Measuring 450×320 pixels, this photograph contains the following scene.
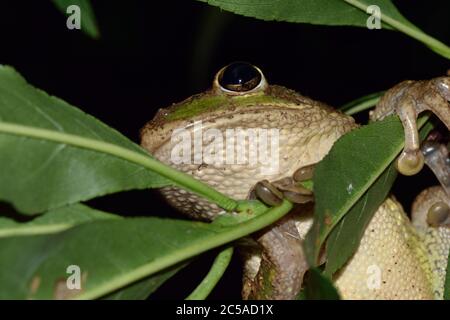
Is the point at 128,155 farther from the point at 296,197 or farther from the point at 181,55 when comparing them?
the point at 181,55

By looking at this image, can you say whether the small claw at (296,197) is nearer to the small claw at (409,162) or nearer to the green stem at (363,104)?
the small claw at (409,162)

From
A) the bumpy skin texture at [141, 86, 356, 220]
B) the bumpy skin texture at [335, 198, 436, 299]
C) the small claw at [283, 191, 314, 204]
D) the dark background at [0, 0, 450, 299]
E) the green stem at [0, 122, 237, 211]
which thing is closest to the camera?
the green stem at [0, 122, 237, 211]

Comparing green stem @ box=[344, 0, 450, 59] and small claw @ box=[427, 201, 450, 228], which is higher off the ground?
green stem @ box=[344, 0, 450, 59]

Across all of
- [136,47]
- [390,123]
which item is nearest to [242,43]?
[136,47]

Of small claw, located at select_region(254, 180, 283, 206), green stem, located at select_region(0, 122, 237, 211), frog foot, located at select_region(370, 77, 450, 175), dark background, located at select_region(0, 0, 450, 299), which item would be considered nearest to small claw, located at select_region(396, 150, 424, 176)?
frog foot, located at select_region(370, 77, 450, 175)

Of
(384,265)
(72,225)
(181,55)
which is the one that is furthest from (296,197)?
(181,55)

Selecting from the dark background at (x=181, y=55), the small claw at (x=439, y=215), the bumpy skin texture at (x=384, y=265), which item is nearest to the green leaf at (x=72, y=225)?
the bumpy skin texture at (x=384, y=265)

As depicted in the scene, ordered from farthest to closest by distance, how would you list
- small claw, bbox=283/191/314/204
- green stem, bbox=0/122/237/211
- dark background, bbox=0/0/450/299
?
1. dark background, bbox=0/0/450/299
2. small claw, bbox=283/191/314/204
3. green stem, bbox=0/122/237/211

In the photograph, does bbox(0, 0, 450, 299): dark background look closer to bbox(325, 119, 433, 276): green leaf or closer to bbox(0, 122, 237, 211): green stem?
bbox(325, 119, 433, 276): green leaf
